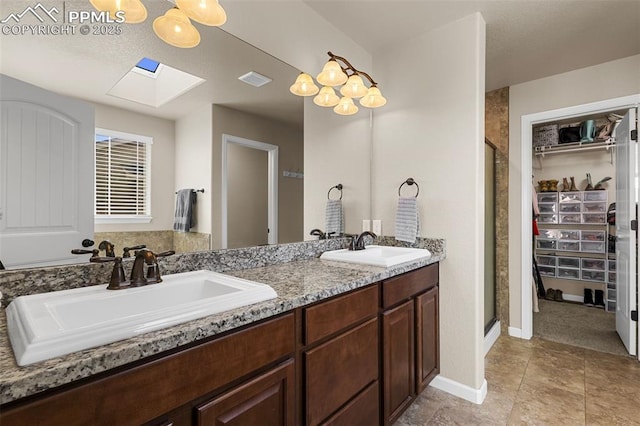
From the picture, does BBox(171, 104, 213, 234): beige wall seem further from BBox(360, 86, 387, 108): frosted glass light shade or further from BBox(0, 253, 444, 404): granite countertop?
BBox(360, 86, 387, 108): frosted glass light shade

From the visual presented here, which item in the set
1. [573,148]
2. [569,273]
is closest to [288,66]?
[573,148]

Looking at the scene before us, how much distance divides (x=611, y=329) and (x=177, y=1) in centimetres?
449

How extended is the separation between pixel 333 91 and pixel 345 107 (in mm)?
167

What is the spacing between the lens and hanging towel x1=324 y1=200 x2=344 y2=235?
220 centimetres

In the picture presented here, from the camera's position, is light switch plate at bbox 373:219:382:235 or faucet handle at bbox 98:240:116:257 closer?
faucet handle at bbox 98:240:116:257

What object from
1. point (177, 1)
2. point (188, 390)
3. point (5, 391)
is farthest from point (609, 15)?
point (5, 391)

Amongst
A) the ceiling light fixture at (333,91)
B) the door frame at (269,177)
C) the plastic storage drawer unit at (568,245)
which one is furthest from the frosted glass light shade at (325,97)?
the plastic storage drawer unit at (568,245)

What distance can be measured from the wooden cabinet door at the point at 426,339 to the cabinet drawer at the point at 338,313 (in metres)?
0.50

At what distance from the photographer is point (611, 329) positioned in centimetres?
317

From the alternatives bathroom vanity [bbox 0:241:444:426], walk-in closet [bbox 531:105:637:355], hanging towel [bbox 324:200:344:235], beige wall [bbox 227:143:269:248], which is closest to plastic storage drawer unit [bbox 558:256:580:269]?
walk-in closet [bbox 531:105:637:355]

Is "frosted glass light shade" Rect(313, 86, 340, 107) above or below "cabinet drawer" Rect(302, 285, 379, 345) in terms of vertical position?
above

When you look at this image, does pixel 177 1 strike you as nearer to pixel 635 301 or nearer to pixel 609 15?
pixel 609 15

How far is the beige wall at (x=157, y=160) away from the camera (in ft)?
3.99

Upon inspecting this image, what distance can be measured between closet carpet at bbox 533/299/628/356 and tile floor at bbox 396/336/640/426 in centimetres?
22
